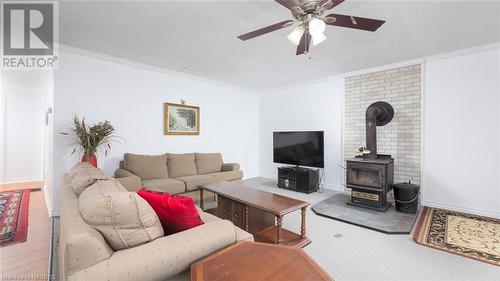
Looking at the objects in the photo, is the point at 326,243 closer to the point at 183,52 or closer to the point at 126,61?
the point at 183,52

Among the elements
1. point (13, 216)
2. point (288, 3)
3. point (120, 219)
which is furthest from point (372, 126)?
point (13, 216)

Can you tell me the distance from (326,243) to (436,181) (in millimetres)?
2615

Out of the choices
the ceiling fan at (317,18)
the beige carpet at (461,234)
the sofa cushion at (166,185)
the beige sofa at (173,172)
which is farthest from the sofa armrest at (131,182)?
the beige carpet at (461,234)

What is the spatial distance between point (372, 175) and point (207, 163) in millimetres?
3097

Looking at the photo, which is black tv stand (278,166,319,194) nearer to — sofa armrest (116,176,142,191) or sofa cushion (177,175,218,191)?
sofa cushion (177,175,218,191)

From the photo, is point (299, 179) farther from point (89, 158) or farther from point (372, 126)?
point (89, 158)

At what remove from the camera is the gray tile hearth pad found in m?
2.94

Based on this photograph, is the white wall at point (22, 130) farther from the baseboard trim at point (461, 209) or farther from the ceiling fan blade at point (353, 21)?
the baseboard trim at point (461, 209)

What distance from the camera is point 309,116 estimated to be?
5449 millimetres

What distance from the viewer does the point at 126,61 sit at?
13.0ft

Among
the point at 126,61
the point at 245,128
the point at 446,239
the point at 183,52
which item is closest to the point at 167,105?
the point at 126,61

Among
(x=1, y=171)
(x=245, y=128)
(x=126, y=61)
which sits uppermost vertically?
(x=126, y=61)

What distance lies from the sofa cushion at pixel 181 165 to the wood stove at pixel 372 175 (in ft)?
9.67

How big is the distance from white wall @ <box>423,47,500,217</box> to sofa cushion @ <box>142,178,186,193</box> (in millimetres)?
4175
